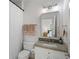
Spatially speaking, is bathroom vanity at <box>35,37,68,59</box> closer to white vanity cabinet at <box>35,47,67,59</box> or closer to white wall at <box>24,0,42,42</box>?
white vanity cabinet at <box>35,47,67,59</box>

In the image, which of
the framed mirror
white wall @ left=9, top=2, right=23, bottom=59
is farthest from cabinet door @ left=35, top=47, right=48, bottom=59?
the framed mirror

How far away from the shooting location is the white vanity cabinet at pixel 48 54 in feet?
6.82

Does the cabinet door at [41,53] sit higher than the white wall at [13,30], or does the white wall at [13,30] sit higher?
the white wall at [13,30]

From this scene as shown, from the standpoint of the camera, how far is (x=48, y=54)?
225 centimetres

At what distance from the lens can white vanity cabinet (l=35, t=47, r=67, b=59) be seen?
208 centimetres

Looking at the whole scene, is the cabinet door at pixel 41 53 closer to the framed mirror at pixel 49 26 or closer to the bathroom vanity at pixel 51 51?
the bathroom vanity at pixel 51 51

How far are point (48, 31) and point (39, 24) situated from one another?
18.4 inches

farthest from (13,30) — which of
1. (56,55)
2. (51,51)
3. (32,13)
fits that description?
(56,55)

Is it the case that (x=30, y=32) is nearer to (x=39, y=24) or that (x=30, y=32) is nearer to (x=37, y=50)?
(x=39, y=24)

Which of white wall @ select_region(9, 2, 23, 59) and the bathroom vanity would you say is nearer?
the bathroom vanity

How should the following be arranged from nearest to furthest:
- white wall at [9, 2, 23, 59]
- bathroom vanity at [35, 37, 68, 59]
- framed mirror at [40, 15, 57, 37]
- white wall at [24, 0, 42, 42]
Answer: bathroom vanity at [35, 37, 68, 59], white wall at [9, 2, 23, 59], framed mirror at [40, 15, 57, 37], white wall at [24, 0, 42, 42]

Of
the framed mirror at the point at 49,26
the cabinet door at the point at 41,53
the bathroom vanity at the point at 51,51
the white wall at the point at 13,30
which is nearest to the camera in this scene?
the bathroom vanity at the point at 51,51

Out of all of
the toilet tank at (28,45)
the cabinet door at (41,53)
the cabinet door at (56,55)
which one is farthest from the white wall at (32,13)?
the cabinet door at (56,55)
